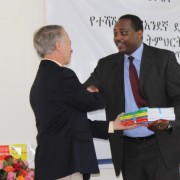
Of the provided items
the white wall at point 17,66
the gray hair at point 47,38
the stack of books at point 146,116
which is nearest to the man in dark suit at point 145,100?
the stack of books at point 146,116

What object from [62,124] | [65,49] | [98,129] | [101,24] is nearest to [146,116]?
[98,129]

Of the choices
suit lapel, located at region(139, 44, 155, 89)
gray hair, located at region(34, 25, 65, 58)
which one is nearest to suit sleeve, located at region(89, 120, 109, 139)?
suit lapel, located at region(139, 44, 155, 89)

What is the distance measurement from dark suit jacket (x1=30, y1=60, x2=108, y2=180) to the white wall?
1.01 metres

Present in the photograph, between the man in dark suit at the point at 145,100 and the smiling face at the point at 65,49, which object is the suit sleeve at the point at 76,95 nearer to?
the smiling face at the point at 65,49

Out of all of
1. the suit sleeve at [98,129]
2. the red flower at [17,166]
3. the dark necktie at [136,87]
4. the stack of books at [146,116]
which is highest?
the dark necktie at [136,87]

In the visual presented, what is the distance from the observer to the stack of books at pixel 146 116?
199 centimetres

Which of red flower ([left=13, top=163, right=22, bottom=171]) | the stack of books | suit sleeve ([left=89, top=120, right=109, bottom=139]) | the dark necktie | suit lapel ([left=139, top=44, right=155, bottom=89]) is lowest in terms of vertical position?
red flower ([left=13, top=163, right=22, bottom=171])

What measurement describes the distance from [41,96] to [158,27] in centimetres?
166

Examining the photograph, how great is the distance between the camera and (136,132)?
2340 mm

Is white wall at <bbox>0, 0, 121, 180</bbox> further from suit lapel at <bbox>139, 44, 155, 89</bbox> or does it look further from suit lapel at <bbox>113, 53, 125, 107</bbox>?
suit lapel at <bbox>139, 44, 155, 89</bbox>

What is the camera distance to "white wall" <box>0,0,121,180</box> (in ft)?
9.64

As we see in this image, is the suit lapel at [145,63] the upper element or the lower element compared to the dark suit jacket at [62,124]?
upper

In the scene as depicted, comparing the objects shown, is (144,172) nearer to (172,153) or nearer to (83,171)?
(172,153)

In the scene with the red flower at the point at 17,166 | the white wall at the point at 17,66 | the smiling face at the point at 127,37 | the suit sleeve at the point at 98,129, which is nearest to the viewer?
the red flower at the point at 17,166
